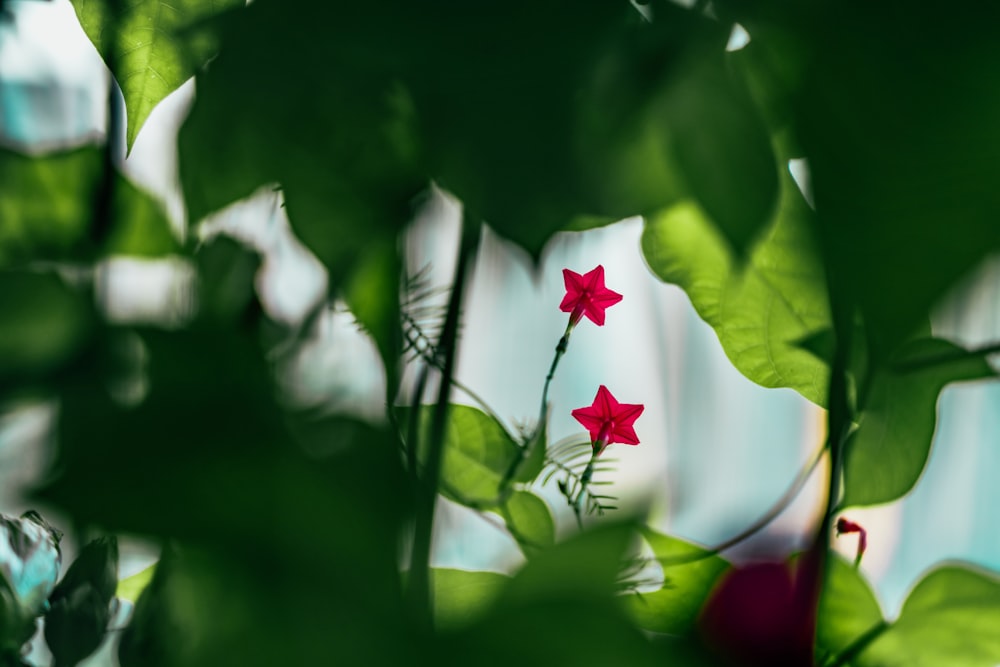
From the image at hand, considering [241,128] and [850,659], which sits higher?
[241,128]

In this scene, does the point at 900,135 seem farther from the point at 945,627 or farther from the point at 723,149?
the point at 945,627

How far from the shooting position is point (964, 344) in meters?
0.29

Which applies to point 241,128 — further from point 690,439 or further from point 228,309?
point 690,439

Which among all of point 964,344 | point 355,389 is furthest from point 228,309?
point 964,344

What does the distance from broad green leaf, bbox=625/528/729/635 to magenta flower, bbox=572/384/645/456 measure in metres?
0.04

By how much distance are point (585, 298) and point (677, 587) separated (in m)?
0.11

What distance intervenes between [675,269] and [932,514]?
14 centimetres

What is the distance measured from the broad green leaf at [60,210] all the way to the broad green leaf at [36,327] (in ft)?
0.05

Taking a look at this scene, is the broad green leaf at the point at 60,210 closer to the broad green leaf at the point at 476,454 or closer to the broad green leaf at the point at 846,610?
the broad green leaf at the point at 476,454

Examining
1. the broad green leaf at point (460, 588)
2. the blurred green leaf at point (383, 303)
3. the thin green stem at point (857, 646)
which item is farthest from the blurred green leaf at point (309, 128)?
the thin green stem at point (857, 646)

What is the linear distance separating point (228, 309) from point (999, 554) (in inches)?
12.0

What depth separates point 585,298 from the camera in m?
0.27

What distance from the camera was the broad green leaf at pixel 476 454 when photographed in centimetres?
29

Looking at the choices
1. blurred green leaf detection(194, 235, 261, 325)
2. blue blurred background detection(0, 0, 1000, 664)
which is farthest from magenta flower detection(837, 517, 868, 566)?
blurred green leaf detection(194, 235, 261, 325)
